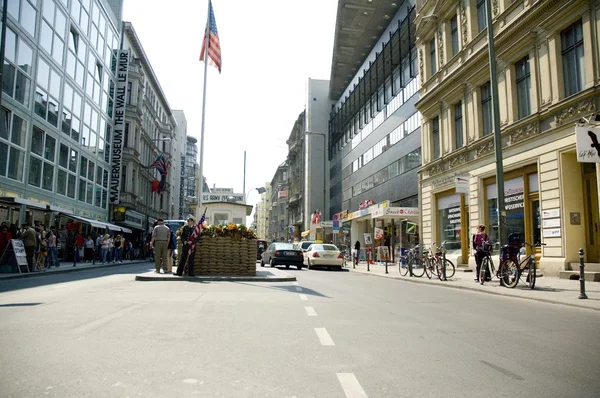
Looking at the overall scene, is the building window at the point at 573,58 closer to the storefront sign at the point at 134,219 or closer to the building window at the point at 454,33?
the building window at the point at 454,33

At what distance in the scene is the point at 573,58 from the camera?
1573 centimetres

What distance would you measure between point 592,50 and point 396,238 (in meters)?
21.4

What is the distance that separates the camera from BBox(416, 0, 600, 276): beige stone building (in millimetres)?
15250

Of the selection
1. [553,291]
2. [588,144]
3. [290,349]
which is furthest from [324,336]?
[588,144]

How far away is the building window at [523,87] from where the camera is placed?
18062 millimetres

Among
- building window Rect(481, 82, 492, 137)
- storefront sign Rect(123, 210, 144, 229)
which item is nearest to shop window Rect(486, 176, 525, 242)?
building window Rect(481, 82, 492, 137)

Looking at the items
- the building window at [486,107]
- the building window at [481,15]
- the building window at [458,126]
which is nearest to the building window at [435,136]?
the building window at [458,126]

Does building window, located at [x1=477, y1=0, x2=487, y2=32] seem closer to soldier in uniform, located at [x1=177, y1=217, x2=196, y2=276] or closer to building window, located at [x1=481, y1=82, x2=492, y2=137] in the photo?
building window, located at [x1=481, y1=82, x2=492, y2=137]

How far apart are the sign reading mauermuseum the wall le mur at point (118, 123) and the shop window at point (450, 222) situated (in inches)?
1137

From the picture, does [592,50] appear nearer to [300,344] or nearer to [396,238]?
[300,344]

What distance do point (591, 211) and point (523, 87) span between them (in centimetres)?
571

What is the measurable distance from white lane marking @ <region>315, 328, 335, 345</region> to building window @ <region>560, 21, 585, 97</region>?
13560 mm

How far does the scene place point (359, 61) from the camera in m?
52.3

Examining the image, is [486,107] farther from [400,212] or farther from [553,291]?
[553,291]
